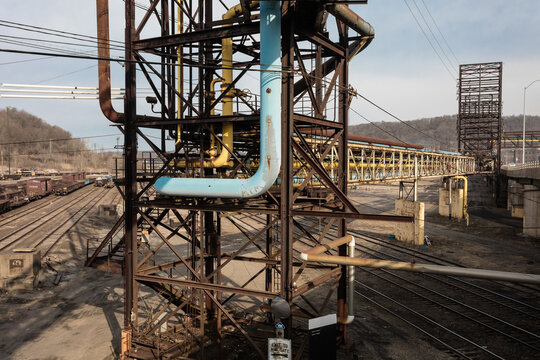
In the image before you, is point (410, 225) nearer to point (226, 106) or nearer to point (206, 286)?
point (206, 286)

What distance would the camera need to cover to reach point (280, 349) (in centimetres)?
767

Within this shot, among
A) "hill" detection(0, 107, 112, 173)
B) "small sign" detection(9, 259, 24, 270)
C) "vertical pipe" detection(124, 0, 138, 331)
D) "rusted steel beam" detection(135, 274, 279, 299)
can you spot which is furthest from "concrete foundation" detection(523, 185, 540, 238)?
"hill" detection(0, 107, 112, 173)

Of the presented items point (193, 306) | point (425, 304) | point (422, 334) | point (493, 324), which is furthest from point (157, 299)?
point (493, 324)

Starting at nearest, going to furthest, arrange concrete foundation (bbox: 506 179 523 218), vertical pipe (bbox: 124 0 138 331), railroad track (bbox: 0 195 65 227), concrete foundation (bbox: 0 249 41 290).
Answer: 1. vertical pipe (bbox: 124 0 138 331)
2. concrete foundation (bbox: 0 249 41 290)
3. railroad track (bbox: 0 195 65 227)
4. concrete foundation (bbox: 506 179 523 218)

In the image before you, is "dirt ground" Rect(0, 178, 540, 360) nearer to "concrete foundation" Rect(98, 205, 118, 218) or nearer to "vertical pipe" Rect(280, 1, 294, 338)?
"vertical pipe" Rect(280, 1, 294, 338)

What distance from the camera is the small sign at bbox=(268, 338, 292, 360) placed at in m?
7.67

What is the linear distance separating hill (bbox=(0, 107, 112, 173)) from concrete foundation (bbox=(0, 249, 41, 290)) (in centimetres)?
10909

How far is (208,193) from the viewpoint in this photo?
8852 mm

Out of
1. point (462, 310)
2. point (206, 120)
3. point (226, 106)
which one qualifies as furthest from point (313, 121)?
point (462, 310)

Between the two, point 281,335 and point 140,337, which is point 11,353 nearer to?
point 140,337

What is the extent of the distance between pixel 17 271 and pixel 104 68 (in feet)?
46.6

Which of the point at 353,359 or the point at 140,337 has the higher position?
the point at 140,337

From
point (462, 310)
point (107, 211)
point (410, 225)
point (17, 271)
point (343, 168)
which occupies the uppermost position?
point (343, 168)

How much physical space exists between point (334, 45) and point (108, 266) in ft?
37.6
